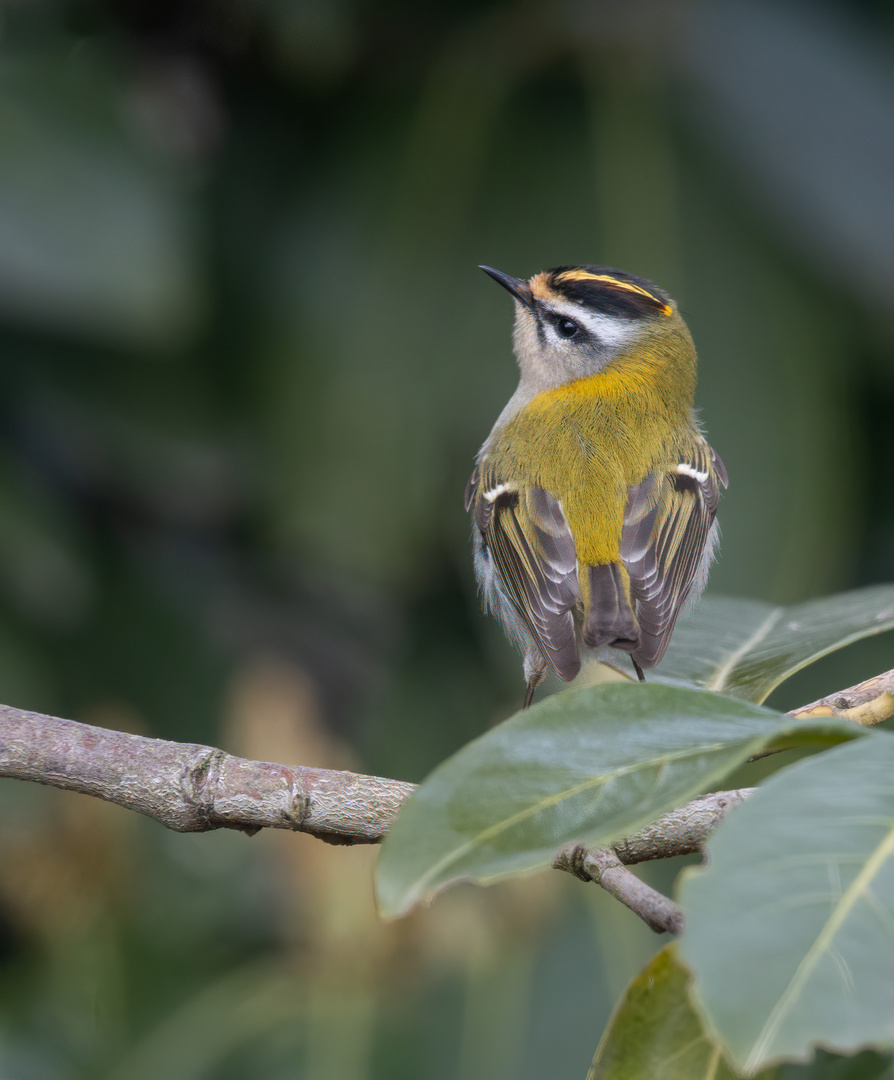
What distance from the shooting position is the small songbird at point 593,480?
2217 mm

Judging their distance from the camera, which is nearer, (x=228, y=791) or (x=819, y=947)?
(x=819, y=947)

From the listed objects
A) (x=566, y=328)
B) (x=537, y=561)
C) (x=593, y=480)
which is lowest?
(x=537, y=561)

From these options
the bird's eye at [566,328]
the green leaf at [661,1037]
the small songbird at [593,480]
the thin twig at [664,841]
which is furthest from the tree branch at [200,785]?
the bird's eye at [566,328]

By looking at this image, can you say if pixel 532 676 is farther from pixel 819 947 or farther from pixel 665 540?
pixel 819 947

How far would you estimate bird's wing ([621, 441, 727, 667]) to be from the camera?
213 centimetres

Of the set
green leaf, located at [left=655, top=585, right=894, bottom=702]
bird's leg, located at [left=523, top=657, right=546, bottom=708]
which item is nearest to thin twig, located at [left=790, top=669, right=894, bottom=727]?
green leaf, located at [left=655, top=585, right=894, bottom=702]

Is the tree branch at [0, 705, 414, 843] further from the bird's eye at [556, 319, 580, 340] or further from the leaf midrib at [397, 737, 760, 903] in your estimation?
the bird's eye at [556, 319, 580, 340]

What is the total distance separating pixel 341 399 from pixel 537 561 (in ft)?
2.40

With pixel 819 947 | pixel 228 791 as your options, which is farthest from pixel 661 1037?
pixel 228 791

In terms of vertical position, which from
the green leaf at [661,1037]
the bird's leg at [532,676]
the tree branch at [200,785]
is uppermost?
the tree branch at [200,785]

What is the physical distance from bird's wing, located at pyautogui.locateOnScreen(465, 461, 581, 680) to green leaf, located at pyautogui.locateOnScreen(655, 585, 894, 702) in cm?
23

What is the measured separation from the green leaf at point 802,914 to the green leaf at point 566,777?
0.04 metres

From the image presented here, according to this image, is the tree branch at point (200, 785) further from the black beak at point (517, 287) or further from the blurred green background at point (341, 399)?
the black beak at point (517, 287)

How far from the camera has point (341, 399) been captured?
9.02 ft
